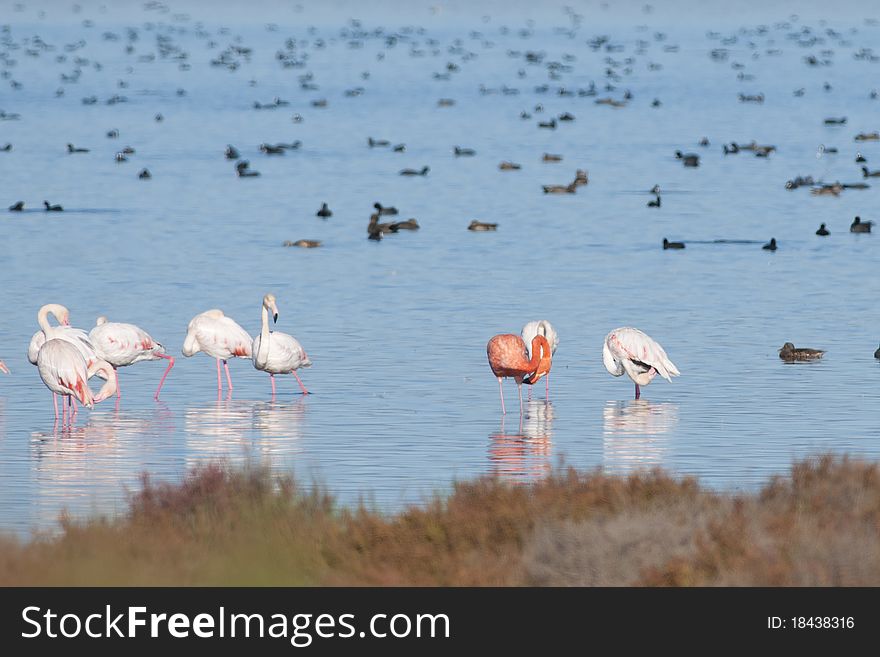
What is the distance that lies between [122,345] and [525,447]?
22.3 feet

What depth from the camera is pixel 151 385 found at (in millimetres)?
24891

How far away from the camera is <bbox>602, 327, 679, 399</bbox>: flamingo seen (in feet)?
77.3

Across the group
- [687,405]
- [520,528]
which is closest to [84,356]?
[687,405]

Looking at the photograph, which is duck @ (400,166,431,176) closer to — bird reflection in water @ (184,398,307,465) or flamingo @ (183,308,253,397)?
flamingo @ (183,308,253,397)

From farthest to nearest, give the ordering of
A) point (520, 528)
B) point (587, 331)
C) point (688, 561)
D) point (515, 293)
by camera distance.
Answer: point (515, 293)
point (587, 331)
point (520, 528)
point (688, 561)

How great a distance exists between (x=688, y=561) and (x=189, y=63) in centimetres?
17185

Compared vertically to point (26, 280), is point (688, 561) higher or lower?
lower

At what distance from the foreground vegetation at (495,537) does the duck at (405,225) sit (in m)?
34.8

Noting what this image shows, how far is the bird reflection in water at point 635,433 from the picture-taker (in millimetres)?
18703

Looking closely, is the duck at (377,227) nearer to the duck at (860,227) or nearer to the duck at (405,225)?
the duck at (405,225)

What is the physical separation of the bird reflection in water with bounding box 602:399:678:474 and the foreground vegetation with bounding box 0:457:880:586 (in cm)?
465

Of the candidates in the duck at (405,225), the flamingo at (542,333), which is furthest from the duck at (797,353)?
the duck at (405,225)
